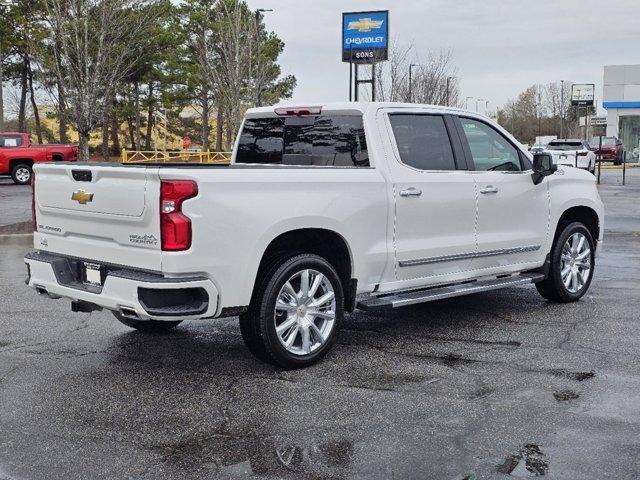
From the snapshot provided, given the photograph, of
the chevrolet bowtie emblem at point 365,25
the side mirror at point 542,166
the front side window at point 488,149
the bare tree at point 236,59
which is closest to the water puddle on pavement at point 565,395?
the front side window at point 488,149

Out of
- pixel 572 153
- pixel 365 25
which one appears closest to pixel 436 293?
pixel 572 153

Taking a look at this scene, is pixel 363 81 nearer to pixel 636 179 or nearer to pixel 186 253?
pixel 636 179

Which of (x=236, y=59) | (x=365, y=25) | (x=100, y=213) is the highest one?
(x=365, y=25)

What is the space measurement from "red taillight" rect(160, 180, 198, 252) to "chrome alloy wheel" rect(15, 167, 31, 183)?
25.2 m

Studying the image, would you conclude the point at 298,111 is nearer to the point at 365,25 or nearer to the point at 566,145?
the point at 365,25

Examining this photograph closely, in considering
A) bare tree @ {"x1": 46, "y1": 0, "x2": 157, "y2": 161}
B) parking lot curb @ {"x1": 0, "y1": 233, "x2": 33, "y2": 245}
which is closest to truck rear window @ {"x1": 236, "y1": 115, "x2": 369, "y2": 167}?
parking lot curb @ {"x1": 0, "y1": 233, "x2": 33, "y2": 245}

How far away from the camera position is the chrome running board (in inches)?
246

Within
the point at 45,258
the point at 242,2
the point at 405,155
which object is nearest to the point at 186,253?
the point at 45,258

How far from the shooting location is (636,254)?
12.2 metres

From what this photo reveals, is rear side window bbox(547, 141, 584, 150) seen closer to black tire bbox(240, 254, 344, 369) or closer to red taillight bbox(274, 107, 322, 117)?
red taillight bbox(274, 107, 322, 117)

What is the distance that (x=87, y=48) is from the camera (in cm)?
2198

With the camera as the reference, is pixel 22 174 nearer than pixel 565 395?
No

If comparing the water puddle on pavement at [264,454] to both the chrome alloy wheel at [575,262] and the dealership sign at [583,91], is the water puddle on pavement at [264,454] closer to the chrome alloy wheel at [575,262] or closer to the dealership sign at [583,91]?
the chrome alloy wheel at [575,262]

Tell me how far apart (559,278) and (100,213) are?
4684 millimetres
